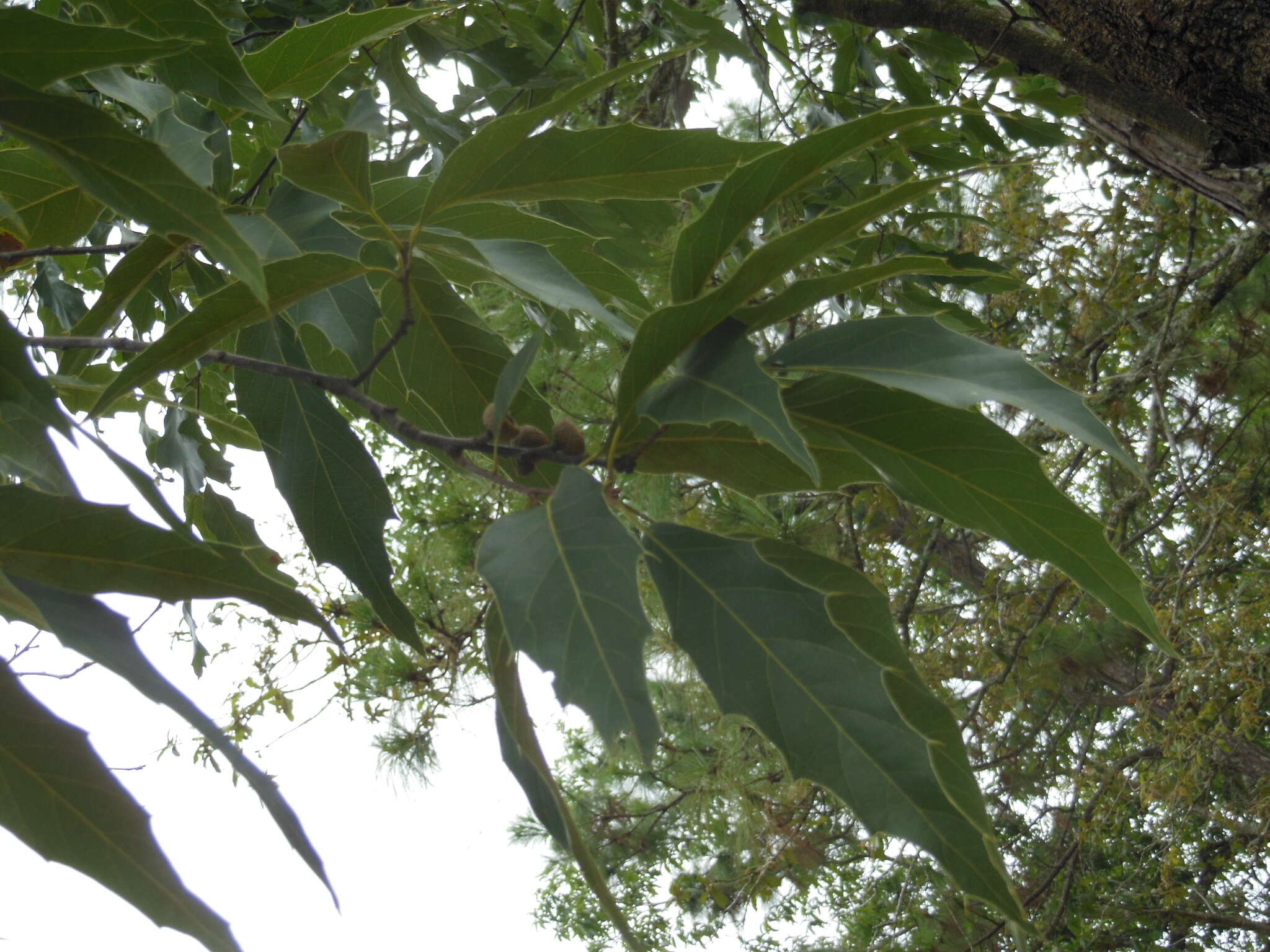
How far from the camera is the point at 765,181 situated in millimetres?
248

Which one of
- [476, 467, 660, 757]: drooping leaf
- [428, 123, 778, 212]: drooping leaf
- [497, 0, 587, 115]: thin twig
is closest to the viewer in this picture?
[476, 467, 660, 757]: drooping leaf

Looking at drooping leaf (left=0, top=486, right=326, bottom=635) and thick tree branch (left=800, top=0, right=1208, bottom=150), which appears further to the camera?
thick tree branch (left=800, top=0, right=1208, bottom=150)

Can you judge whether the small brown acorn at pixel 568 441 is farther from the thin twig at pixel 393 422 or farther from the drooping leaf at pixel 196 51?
the drooping leaf at pixel 196 51

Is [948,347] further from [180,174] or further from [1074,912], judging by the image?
[1074,912]

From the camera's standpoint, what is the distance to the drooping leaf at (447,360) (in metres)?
0.37

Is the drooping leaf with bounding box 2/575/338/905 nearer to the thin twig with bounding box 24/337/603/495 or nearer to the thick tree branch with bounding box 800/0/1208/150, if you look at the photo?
the thin twig with bounding box 24/337/603/495

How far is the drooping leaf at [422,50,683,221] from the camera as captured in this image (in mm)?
293

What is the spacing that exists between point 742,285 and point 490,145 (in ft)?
0.34

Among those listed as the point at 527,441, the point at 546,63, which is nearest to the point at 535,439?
the point at 527,441

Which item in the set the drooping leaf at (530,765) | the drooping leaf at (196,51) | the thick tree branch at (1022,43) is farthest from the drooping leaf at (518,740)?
→ the thick tree branch at (1022,43)

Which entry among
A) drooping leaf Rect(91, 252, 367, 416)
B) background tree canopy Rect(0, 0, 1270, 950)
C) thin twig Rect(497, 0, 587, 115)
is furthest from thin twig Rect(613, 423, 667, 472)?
thin twig Rect(497, 0, 587, 115)

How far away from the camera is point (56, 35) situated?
0.80ft

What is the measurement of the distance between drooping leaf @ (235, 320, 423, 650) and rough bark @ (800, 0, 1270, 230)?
0.55m

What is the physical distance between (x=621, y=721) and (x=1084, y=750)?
1.53 meters
